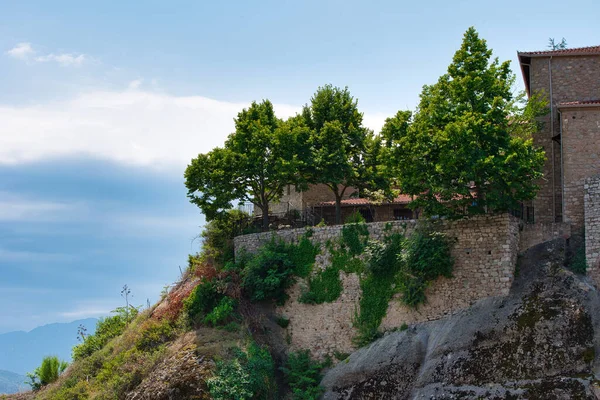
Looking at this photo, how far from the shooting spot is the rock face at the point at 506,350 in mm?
23750

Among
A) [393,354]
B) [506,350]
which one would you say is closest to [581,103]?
[506,350]

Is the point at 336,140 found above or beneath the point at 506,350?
above

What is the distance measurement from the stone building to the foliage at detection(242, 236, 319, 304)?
1012 cm

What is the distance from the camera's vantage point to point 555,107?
30922 mm

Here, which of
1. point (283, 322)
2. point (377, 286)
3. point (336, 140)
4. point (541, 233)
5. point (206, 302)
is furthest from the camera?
point (336, 140)

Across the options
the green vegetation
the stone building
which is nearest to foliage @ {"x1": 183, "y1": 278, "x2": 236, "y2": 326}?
the green vegetation

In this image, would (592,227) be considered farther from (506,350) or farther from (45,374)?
(45,374)

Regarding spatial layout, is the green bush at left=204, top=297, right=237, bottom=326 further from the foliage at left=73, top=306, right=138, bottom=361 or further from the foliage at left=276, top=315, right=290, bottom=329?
the foliage at left=73, top=306, right=138, bottom=361

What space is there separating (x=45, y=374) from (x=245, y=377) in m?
17.2

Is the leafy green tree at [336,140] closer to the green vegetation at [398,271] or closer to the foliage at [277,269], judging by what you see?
the foliage at [277,269]

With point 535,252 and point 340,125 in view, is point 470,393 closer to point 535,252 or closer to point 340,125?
point 535,252

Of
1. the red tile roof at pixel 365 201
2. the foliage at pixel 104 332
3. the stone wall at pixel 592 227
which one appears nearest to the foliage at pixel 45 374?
the foliage at pixel 104 332

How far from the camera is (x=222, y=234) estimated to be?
39.3 meters

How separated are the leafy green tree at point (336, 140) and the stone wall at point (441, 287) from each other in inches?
224
